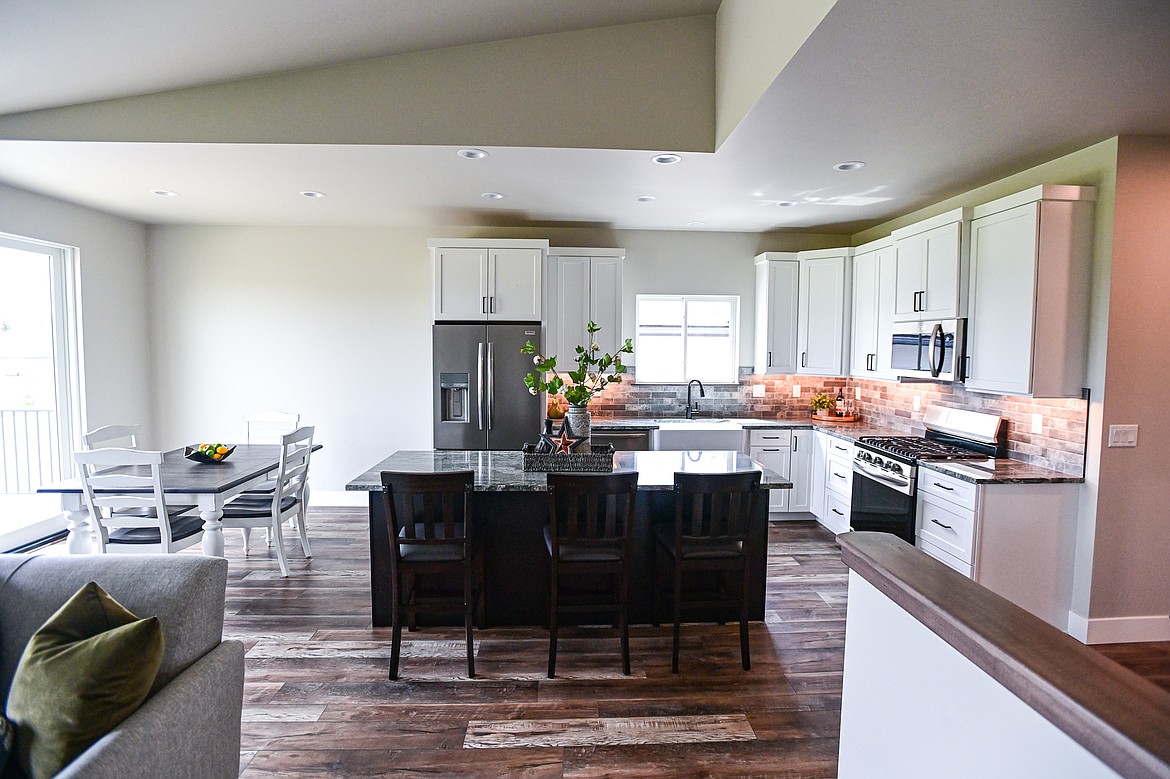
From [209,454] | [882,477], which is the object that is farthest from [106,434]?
[882,477]

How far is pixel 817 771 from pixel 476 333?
3794 mm

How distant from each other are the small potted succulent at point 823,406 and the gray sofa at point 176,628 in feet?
→ 16.7

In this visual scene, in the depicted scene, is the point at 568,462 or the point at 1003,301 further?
the point at 1003,301

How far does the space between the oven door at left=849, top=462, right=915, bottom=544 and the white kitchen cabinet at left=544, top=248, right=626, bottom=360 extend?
237 cm

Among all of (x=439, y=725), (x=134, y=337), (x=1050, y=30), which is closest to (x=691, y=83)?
(x=1050, y=30)

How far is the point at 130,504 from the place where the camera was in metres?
3.13

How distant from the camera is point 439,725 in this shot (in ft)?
7.80

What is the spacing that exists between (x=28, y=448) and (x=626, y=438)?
15.7 ft

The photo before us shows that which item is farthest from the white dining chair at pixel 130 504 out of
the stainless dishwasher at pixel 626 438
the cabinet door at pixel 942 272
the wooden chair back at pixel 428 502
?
the cabinet door at pixel 942 272

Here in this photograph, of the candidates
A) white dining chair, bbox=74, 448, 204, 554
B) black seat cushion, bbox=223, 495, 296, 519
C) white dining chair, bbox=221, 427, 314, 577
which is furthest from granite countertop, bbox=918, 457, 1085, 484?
white dining chair, bbox=74, 448, 204, 554

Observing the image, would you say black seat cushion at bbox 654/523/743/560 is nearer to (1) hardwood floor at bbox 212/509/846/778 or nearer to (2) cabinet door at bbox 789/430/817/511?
(1) hardwood floor at bbox 212/509/846/778

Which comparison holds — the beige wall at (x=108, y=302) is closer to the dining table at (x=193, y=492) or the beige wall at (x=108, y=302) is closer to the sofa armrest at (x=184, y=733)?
the dining table at (x=193, y=492)

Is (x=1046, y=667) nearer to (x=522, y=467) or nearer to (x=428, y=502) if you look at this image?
(x=428, y=502)

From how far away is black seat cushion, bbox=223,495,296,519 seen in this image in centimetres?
373
